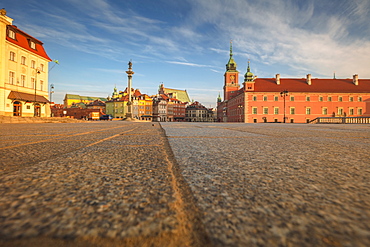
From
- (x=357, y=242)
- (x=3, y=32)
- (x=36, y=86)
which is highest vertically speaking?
(x=3, y=32)

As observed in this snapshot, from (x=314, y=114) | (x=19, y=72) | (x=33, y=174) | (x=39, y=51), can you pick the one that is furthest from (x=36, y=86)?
(x=314, y=114)

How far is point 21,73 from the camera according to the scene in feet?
75.2

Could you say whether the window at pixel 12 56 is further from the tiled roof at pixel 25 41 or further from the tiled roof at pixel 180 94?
the tiled roof at pixel 180 94

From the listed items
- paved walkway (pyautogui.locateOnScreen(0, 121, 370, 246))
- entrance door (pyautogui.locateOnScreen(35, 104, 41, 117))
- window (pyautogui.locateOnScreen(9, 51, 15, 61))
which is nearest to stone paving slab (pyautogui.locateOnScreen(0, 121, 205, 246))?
paved walkway (pyautogui.locateOnScreen(0, 121, 370, 246))

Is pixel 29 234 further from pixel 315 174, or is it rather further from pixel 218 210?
pixel 315 174

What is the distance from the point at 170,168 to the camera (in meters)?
1.14

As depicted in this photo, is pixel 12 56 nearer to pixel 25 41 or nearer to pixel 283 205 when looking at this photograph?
pixel 25 41

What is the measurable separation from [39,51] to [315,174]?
3431 cm

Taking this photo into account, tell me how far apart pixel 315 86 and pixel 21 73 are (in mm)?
62053

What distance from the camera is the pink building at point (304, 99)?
5084cm

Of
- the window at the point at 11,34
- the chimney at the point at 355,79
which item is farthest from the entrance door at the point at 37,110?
the chimney at the point at 355,79

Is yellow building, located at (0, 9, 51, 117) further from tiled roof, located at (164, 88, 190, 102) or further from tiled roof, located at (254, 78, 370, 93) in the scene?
tiled roof, located at (164, 88, 190, 102)

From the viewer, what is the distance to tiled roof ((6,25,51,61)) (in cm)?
2253

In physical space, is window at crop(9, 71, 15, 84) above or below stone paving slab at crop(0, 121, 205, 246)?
above
